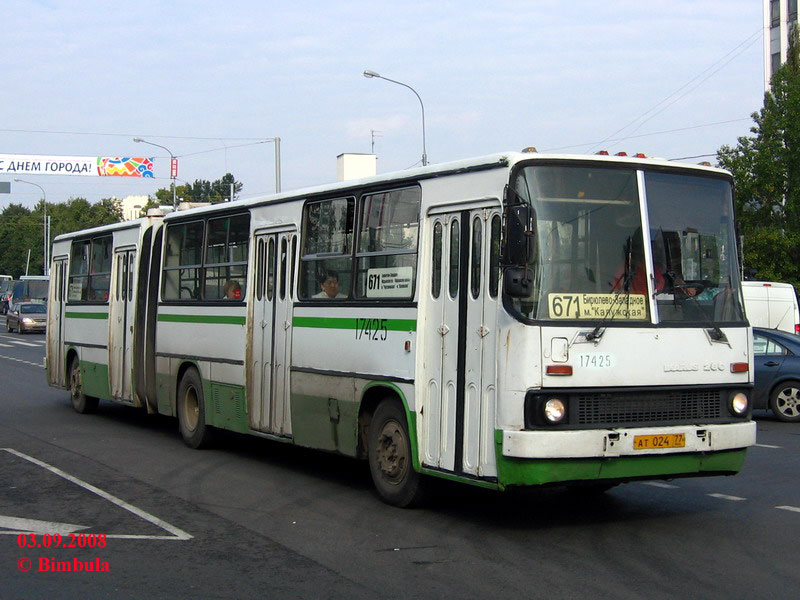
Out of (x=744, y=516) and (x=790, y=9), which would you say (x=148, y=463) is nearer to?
(x=744, y=516)

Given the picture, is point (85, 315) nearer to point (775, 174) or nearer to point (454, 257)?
point (454, 257)

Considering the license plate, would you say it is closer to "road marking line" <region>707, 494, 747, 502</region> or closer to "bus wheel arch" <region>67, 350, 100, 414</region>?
"road marking line" <region>707, 494, 747, 502</region>

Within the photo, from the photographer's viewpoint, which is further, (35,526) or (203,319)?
(203,319)

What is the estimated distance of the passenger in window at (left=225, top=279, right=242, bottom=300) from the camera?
12.8 metres

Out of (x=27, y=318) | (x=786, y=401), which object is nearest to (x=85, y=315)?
(x=786, y=401)

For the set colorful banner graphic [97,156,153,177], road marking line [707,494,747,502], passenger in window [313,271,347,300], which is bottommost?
road marking line [707,494,747,502]

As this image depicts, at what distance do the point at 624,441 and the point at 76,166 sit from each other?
61757 mm

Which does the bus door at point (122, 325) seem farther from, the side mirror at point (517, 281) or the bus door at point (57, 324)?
the side mirror at point (517, 281)

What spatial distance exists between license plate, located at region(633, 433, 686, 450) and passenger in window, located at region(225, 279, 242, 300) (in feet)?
19.2

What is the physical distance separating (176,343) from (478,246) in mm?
6684

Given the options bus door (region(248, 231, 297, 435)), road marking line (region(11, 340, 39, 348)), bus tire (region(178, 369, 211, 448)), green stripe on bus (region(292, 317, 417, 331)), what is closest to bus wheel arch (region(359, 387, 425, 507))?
green stripe on bus (region(292, 317, 417, 331))

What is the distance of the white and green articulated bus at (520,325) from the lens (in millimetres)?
8172

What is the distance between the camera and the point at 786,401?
17.4m
